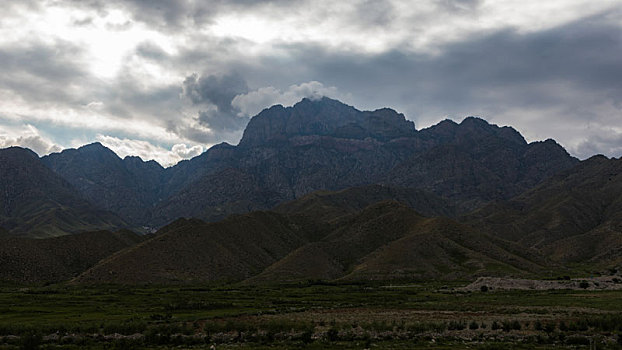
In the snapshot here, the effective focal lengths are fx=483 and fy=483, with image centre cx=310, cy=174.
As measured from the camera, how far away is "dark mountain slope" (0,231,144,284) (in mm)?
159875

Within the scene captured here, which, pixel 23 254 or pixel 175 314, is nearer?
pixel 175 314

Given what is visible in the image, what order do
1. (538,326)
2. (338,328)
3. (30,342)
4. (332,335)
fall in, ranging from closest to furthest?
(30,342) → (332,335) → (538,326) → (338,328)

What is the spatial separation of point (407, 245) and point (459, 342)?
457 ft

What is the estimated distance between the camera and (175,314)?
7031 centimetres

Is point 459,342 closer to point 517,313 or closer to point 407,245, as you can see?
point 517,313

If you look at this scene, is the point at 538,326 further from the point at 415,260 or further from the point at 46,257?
the point at 46,257

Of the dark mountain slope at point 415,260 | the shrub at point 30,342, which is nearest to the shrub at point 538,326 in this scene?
the shrub at point 30,342

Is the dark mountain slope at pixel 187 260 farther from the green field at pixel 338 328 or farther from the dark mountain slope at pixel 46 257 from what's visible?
the green field at pixel 338 328

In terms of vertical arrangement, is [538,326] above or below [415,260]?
above

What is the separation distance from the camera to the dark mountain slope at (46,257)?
160 m

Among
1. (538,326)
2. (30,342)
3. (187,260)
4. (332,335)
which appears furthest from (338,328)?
(187,260)

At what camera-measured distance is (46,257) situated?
570 ft

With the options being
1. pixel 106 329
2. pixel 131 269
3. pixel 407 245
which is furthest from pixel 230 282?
pixel 106 329

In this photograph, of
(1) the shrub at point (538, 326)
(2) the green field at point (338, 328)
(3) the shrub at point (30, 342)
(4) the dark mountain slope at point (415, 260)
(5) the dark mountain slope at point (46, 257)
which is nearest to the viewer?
(3) the shrub at point (30, 342)
